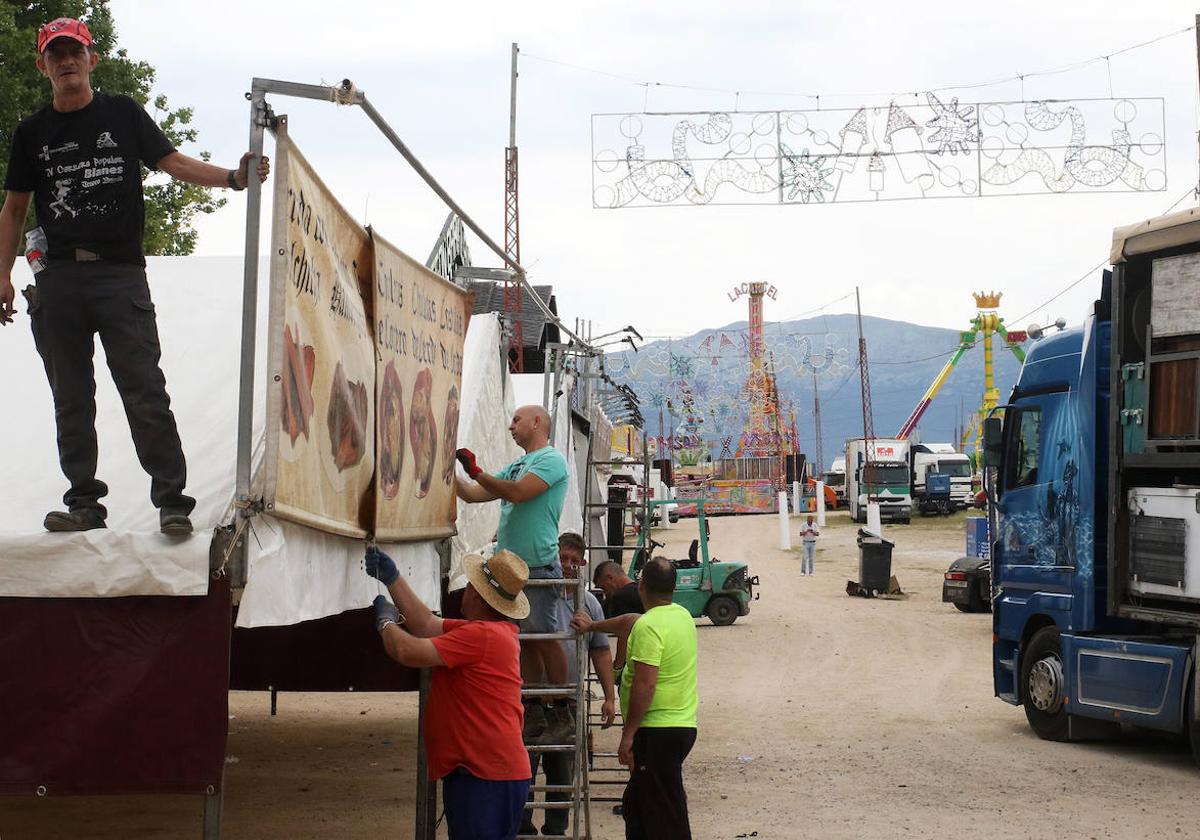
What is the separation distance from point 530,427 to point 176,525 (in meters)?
3.31

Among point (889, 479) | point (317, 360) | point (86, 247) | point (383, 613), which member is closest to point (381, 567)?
point (383, 613)

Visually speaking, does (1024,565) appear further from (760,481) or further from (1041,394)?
(760,481)

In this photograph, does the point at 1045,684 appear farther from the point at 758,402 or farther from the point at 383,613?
the point at 758,402

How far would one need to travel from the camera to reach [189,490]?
5645mm

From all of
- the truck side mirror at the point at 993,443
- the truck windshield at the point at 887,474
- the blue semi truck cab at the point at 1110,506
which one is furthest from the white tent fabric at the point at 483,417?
the truck windshield at the point at 887,474

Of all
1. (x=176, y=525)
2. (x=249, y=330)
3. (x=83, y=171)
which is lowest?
(x=176, y=525)

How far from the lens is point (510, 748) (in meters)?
5.79

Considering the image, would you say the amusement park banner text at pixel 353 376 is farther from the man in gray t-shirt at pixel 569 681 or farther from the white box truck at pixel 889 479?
the white box truck at pixel 889 479

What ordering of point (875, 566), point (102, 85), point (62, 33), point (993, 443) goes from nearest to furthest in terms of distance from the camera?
point (62, 33), point (993, 443), point (102, 85), point (875, 566)

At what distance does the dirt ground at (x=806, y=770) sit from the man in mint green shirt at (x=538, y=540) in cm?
154

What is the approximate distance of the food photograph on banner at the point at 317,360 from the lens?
5012 millimetres

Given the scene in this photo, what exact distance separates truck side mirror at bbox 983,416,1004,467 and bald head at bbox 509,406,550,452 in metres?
6.55

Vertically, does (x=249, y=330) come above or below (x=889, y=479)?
above

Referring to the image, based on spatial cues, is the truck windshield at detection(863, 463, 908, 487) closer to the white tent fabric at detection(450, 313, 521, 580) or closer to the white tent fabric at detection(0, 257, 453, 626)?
the white tent fabric at detection(450, 313, 521, 580)
